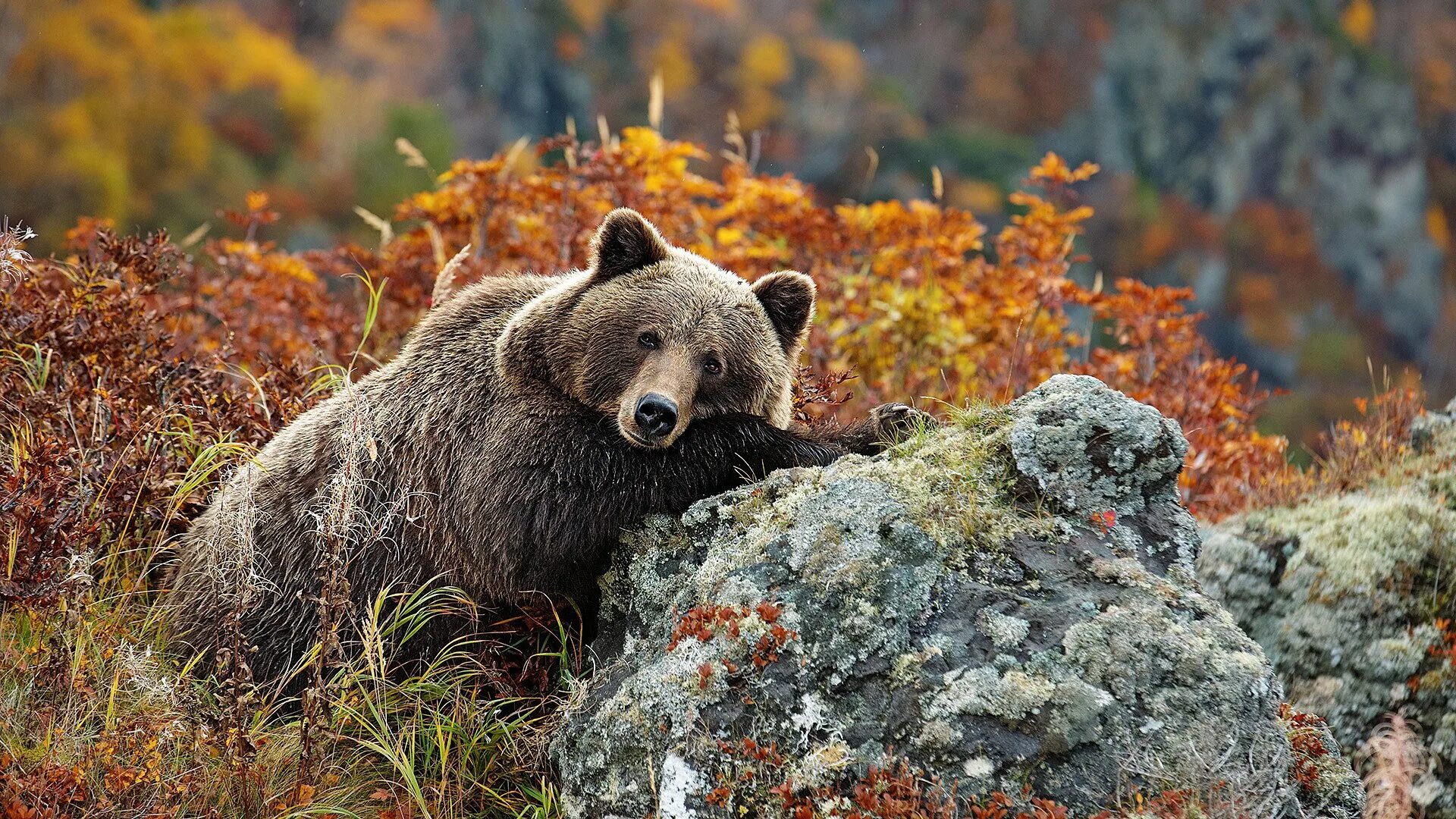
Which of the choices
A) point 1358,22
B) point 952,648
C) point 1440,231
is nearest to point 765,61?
point 1358,22

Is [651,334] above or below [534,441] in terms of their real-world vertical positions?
above

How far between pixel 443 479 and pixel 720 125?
164 ft

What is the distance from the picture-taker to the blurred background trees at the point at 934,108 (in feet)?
138

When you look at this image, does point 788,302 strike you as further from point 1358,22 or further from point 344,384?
point 1358,22

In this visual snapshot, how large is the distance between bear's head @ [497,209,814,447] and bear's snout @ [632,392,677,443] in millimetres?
100

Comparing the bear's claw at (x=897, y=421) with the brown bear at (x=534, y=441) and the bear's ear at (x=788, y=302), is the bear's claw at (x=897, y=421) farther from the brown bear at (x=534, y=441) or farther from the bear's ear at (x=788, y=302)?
the bear's ear at (x=788, y=302)

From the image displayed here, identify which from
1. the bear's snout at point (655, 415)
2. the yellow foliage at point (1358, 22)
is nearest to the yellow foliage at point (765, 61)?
the yellow foliage at point (1358, 22)

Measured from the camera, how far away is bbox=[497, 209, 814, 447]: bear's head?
436 centimetres

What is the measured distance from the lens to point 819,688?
3414 millimetres

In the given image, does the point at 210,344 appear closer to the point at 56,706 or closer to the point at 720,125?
the point at 56,706

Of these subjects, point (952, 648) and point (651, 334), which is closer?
point (952, 648)

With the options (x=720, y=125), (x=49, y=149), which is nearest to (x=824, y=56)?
(x=720, y=125)

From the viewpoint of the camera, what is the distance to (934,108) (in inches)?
2498

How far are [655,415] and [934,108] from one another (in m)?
62.3
